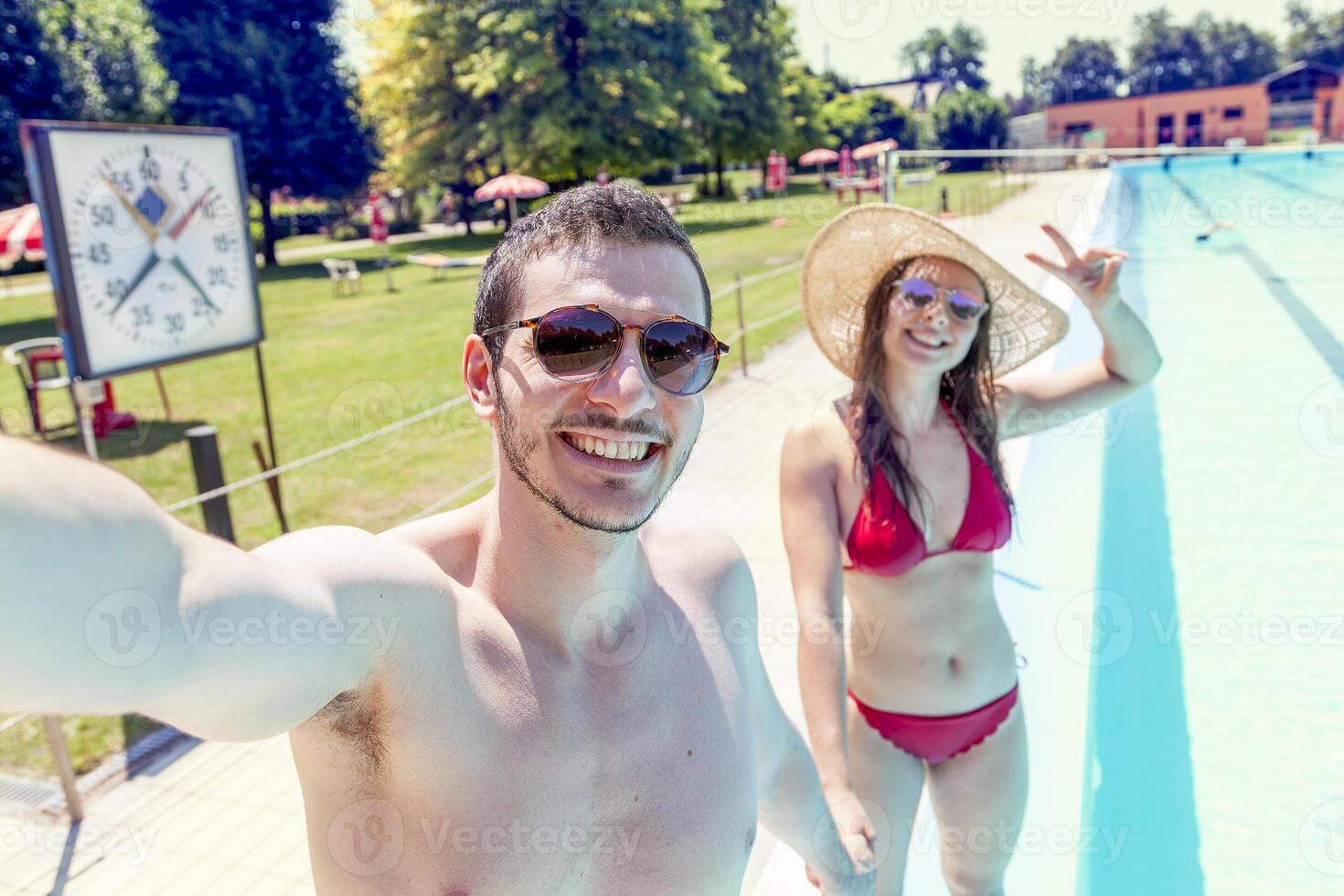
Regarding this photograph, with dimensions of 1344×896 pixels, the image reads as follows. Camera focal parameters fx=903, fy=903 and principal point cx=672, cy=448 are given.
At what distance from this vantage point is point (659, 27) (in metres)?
32.1

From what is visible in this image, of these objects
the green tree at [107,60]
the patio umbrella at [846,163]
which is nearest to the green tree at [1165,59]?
the patio umbrella at [846,163]

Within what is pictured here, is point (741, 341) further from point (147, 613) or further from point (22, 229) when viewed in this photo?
point (147, 613)

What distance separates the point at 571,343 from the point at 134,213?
4849 mm

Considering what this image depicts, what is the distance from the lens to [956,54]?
333ft

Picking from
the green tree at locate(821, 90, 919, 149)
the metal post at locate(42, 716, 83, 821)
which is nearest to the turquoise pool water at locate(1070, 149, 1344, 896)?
the metal post at locate(42, 716, 83, 821)

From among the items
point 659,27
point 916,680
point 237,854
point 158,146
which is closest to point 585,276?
point 916,680

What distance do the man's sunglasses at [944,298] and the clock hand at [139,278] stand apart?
447cm

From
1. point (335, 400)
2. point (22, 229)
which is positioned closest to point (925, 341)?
point (335, 400)

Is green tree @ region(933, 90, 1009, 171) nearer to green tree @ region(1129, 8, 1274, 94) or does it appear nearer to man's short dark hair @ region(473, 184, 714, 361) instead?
green tree @ region(1129, 8, 1274, 94)

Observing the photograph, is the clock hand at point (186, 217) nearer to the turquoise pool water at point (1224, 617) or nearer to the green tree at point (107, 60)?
the turquoise pool water at point (1224, 617)

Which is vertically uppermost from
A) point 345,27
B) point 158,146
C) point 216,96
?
point 345,27

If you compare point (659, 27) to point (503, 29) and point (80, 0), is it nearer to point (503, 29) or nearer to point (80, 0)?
point (503, 29)

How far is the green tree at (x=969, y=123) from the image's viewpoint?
50.3 m

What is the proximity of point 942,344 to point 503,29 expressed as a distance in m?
30.7
